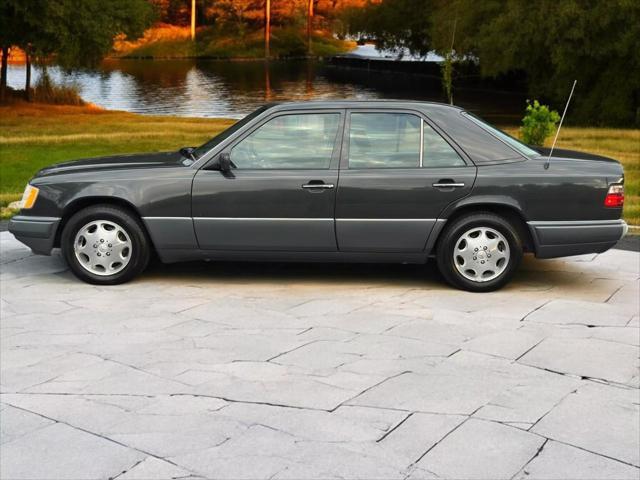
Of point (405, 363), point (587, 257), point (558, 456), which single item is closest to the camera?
point (558, 456)

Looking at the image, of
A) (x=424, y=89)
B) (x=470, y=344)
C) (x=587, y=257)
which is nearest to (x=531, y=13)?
(x=424, y=89)

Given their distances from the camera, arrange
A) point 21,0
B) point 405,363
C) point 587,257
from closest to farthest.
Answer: point 405,363, point 587,257, point 21,0

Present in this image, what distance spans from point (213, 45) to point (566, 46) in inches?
2836

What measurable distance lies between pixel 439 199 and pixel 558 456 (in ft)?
11.1

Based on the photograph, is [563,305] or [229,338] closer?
[229,338]

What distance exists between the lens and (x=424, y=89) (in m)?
65.1

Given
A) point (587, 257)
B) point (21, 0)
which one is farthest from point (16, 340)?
point (21, 0)

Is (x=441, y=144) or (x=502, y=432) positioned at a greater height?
(x=441, y=144)

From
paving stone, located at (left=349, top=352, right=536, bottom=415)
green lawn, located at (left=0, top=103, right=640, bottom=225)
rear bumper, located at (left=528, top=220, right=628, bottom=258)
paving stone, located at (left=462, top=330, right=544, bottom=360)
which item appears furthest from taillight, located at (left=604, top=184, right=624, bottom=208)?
green lawn, located at (left=0, top=103, right=640, bottom=225)

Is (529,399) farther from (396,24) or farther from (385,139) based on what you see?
(396,24)

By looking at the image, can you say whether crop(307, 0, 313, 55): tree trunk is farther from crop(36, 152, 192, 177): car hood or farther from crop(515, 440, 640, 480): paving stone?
crop(515, 440, 640, 480): paving stone

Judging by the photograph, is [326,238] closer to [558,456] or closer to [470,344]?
[470,344]

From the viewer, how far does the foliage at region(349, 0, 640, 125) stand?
36.3m

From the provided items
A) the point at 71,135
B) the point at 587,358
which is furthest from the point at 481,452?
the point at 71,135
